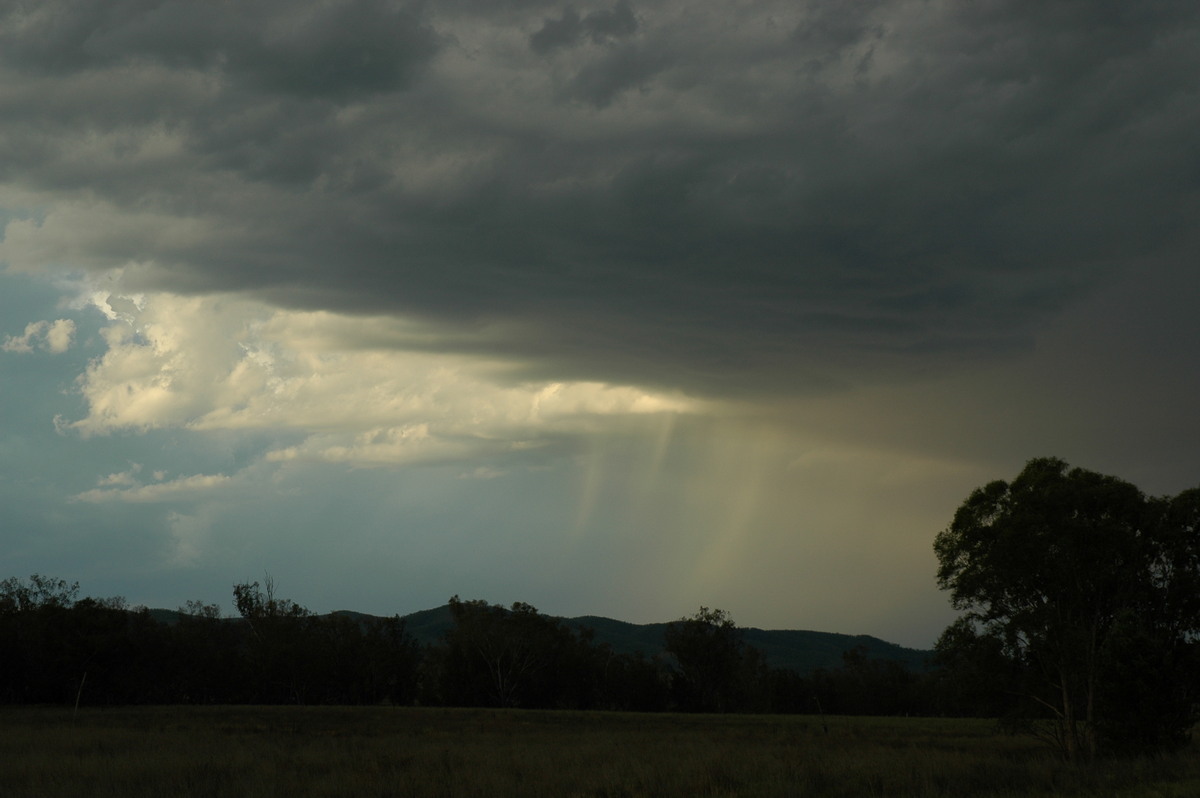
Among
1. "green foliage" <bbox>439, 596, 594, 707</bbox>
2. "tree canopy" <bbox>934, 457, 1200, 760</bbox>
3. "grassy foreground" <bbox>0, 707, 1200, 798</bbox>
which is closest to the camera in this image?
"grassy foreground" <bbox>0, 707, 1200, 798</bbox>

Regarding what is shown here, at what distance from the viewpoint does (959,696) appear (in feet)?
127

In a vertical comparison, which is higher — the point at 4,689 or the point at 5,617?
the point at 5,617

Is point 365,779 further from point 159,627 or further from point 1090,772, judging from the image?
point 159,627

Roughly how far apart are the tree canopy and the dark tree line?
213ft

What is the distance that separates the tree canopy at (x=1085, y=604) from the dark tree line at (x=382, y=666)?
64844mm

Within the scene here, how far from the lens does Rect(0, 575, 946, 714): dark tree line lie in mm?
84688

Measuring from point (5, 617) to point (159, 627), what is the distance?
58.8 feet

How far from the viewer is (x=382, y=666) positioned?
108688 mm

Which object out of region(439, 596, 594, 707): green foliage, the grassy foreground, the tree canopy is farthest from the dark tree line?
the tree canopy

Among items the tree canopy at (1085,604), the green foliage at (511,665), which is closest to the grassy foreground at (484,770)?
the tree canopy at (1085,604)

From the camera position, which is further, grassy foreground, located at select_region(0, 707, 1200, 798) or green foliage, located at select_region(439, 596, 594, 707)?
green foliage, located at select_region(439, 596, 594, 707)

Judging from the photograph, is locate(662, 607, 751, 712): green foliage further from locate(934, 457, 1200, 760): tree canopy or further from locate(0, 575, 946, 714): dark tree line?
locate(934, 457, 1200, 760): tree canopy

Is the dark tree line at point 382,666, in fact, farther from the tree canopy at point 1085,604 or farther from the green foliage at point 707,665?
the tree canopy at point 1085,604

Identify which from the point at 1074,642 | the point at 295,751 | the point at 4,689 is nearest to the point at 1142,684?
the point at 1074,642
